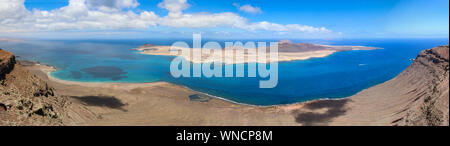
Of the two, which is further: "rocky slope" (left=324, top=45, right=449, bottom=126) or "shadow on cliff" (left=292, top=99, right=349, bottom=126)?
"shadow on cliff" (left=292, top=99, right=349, bottom=126)

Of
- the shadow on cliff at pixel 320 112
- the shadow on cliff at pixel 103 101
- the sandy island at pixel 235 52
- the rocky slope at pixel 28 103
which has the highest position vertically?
the sandy island at pixel 235 52

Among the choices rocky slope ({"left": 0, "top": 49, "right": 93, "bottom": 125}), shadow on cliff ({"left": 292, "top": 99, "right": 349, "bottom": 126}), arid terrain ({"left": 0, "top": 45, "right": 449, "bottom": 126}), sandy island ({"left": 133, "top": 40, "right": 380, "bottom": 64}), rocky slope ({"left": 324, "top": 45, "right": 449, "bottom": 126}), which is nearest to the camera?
rocky slope ({"left": 0, "top": 49, "right": 93, "bottom": 125})

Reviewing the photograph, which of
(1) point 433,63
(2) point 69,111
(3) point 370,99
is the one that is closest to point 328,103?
(3) point 370,99

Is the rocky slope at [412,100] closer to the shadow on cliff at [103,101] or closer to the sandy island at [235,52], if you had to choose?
the shadow on cliff at [103,101]

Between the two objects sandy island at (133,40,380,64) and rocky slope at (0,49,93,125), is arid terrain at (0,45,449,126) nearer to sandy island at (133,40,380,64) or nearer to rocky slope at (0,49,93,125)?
rocky slope at (0,49,93,125)

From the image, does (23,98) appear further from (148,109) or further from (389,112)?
(389,112)

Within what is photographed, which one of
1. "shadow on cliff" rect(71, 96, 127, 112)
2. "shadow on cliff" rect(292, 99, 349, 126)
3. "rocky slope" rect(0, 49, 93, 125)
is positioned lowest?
"shadow on cliff" rect(292, 99, 349, 126)

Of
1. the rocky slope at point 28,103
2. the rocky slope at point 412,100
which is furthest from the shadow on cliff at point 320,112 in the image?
the rocky slope at point 28,103

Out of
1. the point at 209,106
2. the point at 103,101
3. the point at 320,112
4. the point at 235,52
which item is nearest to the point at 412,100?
the point at 320,112

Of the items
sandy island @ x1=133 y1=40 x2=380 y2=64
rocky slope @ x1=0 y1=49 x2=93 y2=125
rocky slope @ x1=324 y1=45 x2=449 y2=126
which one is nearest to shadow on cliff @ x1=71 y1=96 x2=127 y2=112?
rocky slope @ x1=0 y1=49 x2=93 y2=125
